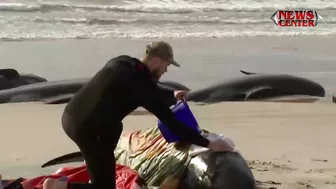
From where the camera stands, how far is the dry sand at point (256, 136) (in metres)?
6.95

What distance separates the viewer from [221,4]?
26750mm

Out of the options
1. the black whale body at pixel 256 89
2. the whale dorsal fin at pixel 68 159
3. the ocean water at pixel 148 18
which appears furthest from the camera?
the ocean water at pixel 148 18

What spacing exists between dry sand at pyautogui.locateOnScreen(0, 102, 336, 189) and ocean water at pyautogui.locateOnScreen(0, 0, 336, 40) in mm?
9741

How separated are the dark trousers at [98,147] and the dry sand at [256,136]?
2.01 metres

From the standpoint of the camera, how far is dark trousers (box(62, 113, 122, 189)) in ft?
15.8

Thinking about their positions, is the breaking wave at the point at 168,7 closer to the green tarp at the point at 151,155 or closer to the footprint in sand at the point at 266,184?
the footprint in sand at the point at 266,184

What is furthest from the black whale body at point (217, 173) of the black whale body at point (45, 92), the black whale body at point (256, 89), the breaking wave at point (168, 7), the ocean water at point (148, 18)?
the breaking wave at point (168, 7)

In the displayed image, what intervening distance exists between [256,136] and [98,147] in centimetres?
410

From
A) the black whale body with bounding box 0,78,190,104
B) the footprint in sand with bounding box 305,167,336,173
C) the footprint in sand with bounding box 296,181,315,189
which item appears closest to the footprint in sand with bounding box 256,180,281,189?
the footprint in sand with bounding box 296,181,315,189

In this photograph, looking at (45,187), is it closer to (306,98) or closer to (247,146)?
(247,146)

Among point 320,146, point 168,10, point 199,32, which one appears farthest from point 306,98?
point 168,10

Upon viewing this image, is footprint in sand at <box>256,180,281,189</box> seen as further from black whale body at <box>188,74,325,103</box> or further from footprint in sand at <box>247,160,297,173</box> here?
black whale body at <box>188,74,325,103</box>

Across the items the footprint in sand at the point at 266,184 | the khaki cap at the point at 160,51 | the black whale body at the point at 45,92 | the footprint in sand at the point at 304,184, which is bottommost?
the black whale body at the point at 45,92

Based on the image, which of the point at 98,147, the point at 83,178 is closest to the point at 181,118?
the point at 98,147
